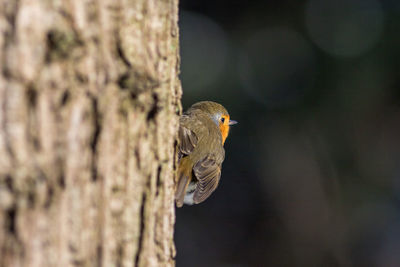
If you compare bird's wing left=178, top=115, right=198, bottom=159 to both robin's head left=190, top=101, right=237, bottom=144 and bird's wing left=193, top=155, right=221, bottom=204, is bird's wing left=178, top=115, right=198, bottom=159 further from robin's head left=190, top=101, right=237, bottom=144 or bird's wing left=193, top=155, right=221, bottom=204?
robin's head left=190, top=101, right=237, bottom=144

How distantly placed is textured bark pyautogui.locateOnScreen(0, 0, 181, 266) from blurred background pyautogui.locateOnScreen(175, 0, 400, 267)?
5725mm

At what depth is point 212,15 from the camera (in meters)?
7.39

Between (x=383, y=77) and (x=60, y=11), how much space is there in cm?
650

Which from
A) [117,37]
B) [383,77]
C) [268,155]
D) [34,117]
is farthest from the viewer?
[268,155]

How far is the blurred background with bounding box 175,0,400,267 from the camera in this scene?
22.4 feet

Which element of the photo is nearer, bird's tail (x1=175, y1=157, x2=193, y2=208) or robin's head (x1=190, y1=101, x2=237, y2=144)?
bird's tail (x1=175, y1=157, x2=193, y2=208)

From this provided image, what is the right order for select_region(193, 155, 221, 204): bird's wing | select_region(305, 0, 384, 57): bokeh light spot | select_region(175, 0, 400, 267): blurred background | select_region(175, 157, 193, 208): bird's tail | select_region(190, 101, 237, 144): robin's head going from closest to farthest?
select_region(175, 157, 193, 208): bird's tail < select_region(193, 155, 221, 204): bird's wing < select_region(190, 101, 237, 144): robin's head < select_region(305, 0, 384, 57): bokeh light spot < select_region(175, 0, 400, 267): blurred background

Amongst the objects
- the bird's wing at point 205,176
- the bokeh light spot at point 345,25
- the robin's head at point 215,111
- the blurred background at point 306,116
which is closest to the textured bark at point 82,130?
the bird's wing at point 205,176

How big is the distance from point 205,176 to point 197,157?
0.44 ft

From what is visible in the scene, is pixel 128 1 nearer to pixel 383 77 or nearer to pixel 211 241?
pixel 383 77

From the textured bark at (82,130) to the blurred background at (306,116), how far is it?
5.72 meters

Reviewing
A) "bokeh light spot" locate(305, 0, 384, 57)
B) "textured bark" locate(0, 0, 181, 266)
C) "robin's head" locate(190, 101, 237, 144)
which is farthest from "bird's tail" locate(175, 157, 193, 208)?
"bokeh light spot" locate(305, 0, 384, 57)

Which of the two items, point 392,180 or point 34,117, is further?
point 392,180

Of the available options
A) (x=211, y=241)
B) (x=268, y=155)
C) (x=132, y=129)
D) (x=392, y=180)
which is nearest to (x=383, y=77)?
(x=392, y=180)
